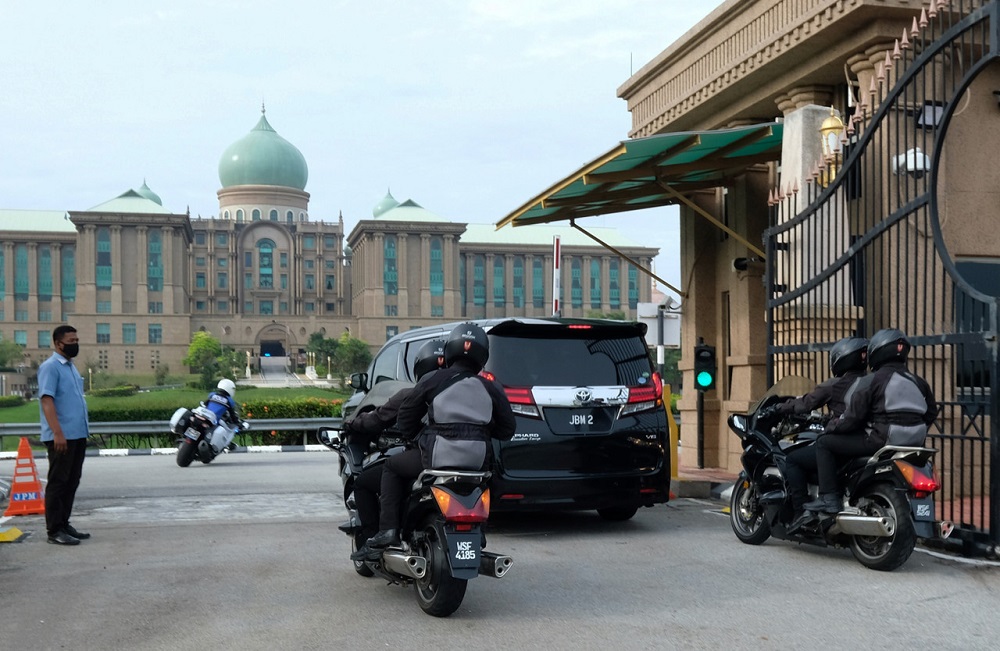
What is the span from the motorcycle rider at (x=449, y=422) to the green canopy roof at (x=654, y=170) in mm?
5463

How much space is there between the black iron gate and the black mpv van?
5.44 ft

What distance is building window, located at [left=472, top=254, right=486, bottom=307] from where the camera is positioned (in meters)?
138

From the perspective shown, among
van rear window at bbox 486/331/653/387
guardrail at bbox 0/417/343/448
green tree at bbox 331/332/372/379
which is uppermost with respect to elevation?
van rear window at bbox 486/331/653/387

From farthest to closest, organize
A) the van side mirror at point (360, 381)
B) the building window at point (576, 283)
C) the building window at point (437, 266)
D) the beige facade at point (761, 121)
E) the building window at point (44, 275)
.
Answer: the building window at point (576, 283) < the building window at point (437, 266) < the building window at point (44, 275) < the van side mirror at point (360, 381) < the beige facade at point (761, 121)

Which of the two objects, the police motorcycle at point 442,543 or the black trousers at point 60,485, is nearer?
the police motorcycle at point 442,543

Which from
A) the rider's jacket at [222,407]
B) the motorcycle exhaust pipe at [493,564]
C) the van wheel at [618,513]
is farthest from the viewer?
the rider's jacket at [222,407]

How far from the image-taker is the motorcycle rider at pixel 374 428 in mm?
6805

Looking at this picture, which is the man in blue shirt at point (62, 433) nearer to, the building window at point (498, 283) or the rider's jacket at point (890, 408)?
the rider's jacket at point (890, 408)

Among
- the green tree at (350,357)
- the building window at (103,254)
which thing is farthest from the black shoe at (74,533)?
the building window at (103,254)

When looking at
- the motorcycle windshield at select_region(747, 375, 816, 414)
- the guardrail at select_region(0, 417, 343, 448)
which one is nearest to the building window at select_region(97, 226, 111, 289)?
the guardrail at select_region(0, 417, 343, 448)

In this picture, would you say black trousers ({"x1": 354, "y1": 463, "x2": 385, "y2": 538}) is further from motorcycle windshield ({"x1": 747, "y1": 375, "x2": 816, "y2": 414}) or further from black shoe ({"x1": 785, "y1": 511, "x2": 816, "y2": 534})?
motorcycle windshield ({"x1": 747, "y1": 375, "x2": 816, "y2": 414})

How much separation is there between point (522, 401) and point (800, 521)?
→ 2.45 metres

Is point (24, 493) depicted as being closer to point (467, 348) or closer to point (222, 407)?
point (467, 348)

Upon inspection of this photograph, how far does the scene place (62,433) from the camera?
30.6 ft
